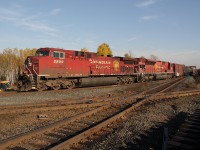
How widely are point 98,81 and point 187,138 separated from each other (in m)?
18.9

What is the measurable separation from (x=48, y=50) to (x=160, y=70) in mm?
27474

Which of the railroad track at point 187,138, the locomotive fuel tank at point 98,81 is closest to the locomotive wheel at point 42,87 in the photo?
the locomotive fuel tank at point 98,81

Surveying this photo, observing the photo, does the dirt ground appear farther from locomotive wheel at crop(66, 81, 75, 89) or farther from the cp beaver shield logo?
the cp beaver shield logo

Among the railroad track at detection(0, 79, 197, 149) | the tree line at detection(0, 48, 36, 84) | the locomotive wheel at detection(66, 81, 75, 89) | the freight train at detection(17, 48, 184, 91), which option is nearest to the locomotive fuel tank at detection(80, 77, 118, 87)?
the freight train at detection(17, 48, 184, 91)

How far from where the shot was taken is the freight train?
18750mm

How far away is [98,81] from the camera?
24.4 m

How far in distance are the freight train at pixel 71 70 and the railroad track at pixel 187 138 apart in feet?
44.6

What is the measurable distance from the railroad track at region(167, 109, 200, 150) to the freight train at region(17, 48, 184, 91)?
1359cm

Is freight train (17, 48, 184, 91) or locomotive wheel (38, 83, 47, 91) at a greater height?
freight train (17, 48, 184, 91)

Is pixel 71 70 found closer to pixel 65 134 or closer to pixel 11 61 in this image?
pixel 65 134

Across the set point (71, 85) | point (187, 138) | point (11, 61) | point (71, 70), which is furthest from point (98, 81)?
point (11, 61)

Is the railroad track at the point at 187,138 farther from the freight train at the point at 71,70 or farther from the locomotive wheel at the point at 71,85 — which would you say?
the locomotive wheel at the point at 71,85

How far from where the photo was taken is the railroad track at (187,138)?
5069 millimetres

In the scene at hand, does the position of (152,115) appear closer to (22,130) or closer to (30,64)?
(22,130)
